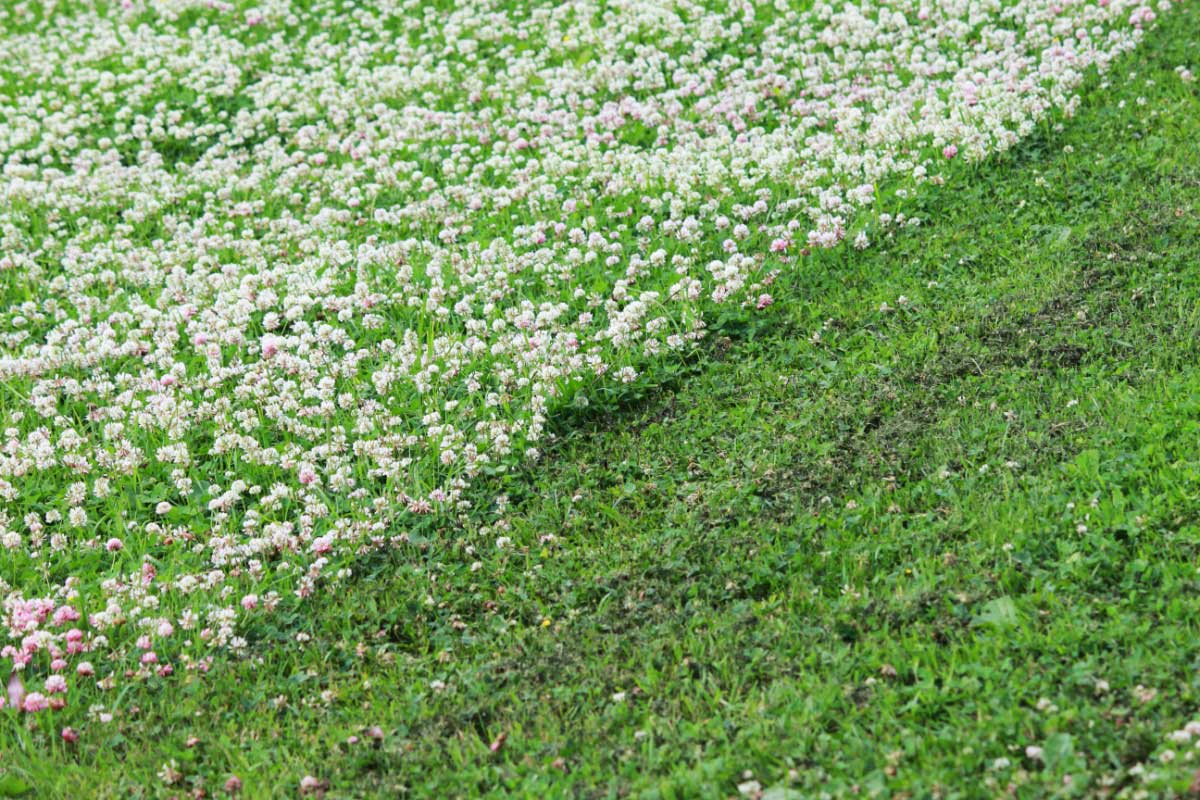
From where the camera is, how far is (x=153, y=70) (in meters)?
13.7

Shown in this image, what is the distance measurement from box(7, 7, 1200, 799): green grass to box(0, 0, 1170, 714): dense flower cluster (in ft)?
1.56

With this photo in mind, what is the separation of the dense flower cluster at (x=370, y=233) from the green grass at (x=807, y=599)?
48cm

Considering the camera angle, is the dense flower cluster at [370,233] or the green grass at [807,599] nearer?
the green grass at [807,599]

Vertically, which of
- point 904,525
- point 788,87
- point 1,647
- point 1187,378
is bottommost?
point 1,647

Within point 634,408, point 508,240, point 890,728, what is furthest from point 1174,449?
point 508,240

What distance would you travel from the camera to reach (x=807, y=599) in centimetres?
555

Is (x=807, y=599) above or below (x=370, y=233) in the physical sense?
below

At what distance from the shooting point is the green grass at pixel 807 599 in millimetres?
4730

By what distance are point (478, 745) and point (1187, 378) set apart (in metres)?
4.22

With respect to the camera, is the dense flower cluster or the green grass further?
the dense flower cluster

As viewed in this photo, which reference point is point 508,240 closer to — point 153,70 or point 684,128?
point 684,128

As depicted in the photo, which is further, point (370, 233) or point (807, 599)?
point (370, 233)

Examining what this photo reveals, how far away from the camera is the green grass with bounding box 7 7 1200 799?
15.5 feet

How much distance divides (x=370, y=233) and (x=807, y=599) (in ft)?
18.3
